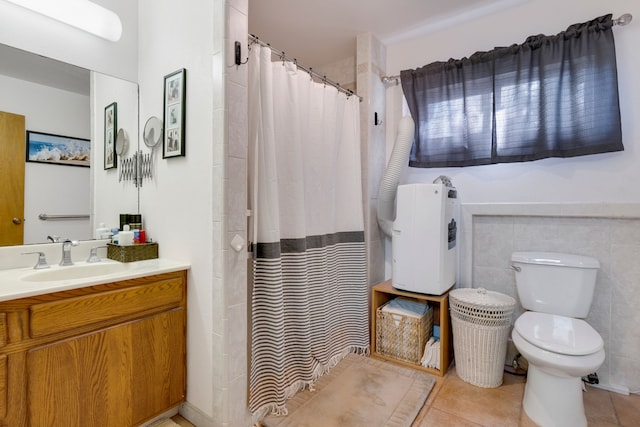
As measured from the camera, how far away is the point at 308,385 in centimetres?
184

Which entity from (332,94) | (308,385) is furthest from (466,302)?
(332,94)

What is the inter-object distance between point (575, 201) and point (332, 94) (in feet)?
5.55

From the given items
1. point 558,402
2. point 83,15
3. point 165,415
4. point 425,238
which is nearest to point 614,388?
point 558,402

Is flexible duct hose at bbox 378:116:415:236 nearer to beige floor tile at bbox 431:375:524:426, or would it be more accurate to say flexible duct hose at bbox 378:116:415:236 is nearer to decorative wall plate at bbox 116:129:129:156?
beige floor tile at bbox 431:375:524:426

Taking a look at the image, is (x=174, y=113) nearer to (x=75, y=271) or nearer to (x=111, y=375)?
(x=75, y=271)

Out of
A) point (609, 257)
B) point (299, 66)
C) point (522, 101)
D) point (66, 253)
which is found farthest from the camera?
point (522, 101)

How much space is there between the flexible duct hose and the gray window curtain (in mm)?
139

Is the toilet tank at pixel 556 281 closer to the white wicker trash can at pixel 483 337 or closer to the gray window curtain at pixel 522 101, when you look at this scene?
the white wicker trash can at pixel 483 337

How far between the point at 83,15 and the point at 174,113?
812 millimetres

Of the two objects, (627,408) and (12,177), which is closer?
(12,177)

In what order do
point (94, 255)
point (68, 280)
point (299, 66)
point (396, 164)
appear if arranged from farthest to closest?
point (396, 164) < point (299, 66) < point (94, 255) < point (68, 280)

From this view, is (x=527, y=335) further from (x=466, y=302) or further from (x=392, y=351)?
(x=392, y=351)

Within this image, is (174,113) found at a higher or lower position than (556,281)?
higher

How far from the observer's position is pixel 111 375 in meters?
1.33
